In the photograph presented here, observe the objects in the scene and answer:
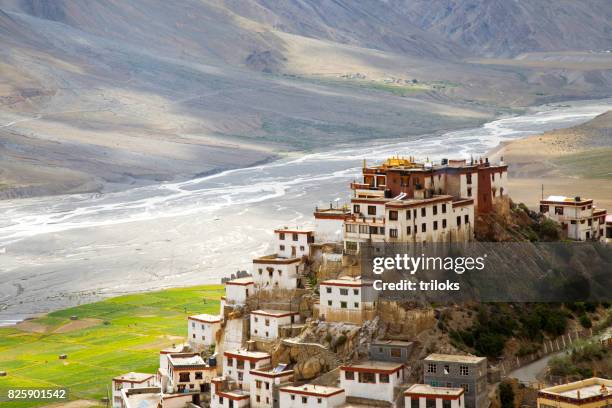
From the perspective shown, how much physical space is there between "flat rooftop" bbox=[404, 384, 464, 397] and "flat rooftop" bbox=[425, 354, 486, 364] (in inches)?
36.7

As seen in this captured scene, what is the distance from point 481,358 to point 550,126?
117739 mm

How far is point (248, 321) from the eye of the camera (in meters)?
53.3

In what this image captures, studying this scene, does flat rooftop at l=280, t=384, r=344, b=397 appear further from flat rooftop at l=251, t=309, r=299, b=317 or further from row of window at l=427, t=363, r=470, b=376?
flat rooftop at l=251, t=309, r=299, b=317

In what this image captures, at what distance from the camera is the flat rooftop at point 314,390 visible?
46.6 metres

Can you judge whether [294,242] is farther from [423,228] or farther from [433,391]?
[433,391]

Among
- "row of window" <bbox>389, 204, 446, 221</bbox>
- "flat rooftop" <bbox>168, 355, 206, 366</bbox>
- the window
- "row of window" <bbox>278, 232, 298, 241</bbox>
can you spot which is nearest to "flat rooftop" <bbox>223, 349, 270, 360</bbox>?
"flat rooftop" <bbox>168, 355, 206, 366</bbox>

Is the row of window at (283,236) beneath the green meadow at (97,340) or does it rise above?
above

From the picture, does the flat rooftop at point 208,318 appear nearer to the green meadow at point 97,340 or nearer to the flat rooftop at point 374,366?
the green meadow at point 97,340

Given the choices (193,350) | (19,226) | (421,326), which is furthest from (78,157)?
(421,326)

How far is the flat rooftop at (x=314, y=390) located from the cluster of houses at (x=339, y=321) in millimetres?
43

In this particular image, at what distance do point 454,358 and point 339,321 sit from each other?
14.9ft

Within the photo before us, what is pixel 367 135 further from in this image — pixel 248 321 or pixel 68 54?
pixel 248 321

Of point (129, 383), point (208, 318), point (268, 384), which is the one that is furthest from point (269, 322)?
point (129, 383)

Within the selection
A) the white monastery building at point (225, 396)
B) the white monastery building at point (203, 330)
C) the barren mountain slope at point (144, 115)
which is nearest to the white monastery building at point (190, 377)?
the white monastery building at point (225, 396)
